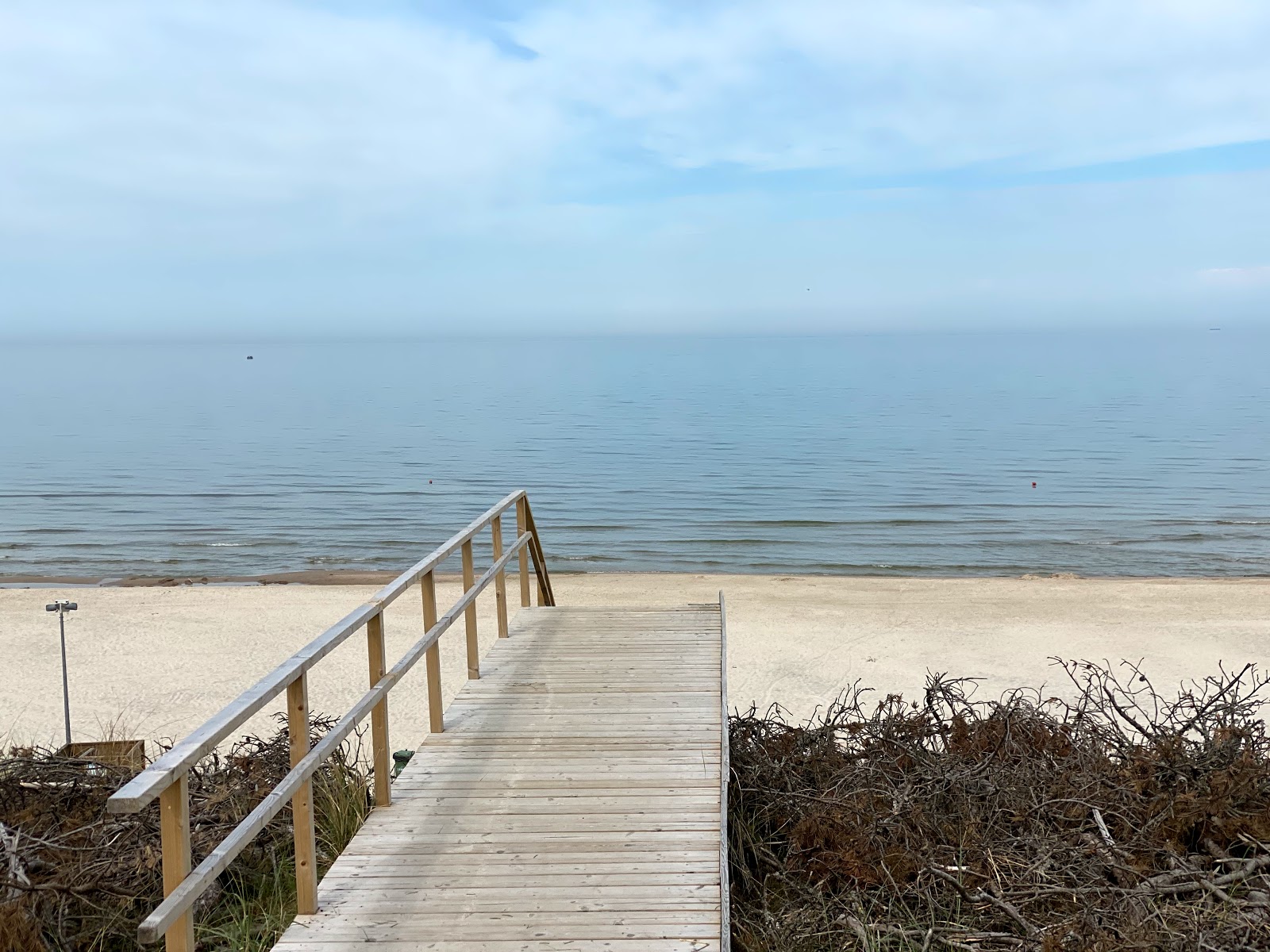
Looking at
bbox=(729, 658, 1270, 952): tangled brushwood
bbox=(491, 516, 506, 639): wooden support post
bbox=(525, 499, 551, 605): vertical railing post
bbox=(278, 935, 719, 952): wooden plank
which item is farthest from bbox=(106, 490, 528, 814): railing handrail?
bbox=(525, 499, 551, 605): vertical railing post

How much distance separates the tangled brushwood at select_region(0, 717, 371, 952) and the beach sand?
4.42m

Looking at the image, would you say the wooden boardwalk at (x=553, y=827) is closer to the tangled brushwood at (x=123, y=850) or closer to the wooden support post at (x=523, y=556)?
the tangled brushwood at (x=123, y=850)

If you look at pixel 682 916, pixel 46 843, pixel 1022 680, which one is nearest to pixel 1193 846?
pixel 682 916

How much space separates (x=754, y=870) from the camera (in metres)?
5.18

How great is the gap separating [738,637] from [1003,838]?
10.1 metres

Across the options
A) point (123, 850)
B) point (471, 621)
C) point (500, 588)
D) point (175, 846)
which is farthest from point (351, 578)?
point (175, 846)

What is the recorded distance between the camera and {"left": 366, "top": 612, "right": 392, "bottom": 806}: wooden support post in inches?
181

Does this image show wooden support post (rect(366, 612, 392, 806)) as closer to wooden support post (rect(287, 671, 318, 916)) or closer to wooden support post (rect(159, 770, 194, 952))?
wooden support post (rect(287, 671, 318, 916))

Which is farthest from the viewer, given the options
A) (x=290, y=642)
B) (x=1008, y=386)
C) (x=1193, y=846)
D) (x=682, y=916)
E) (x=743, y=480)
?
(x=1008, y=386)

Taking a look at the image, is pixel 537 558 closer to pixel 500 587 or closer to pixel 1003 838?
pixel 500 587

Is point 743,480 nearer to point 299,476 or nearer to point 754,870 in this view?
point 299,476

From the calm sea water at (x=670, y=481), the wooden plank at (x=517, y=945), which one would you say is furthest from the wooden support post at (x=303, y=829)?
the calm sea water at (x=670, y=481)

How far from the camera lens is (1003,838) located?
5.03 meters

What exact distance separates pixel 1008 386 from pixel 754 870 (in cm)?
8617
